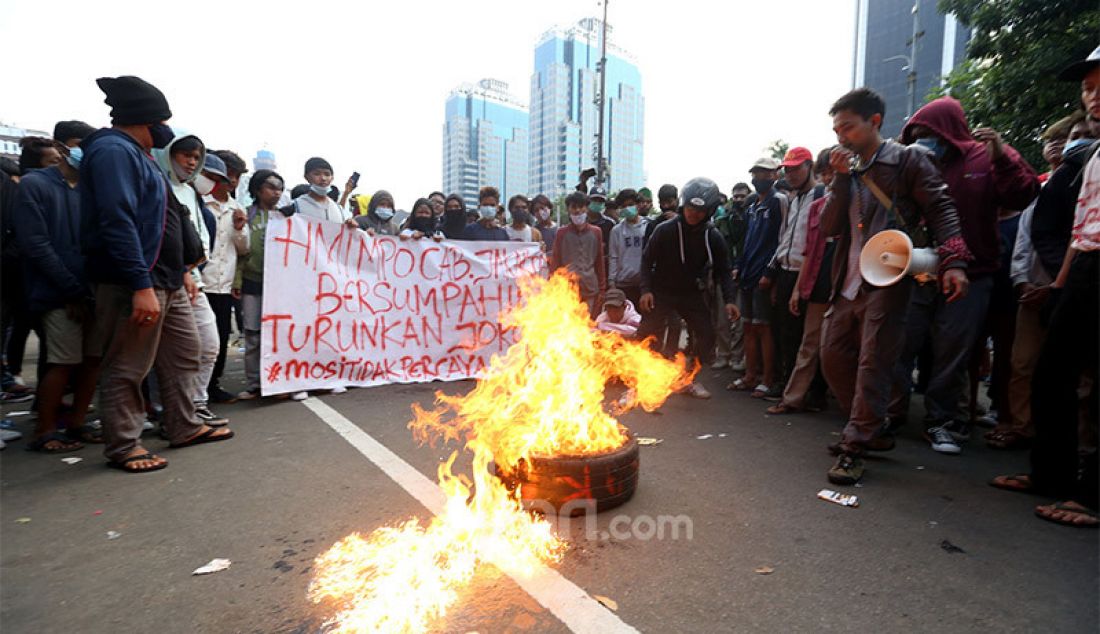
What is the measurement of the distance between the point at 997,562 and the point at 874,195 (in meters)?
2.29

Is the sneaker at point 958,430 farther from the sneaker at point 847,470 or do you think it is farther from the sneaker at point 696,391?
the sneaker at point 696,391

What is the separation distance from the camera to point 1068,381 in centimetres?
322

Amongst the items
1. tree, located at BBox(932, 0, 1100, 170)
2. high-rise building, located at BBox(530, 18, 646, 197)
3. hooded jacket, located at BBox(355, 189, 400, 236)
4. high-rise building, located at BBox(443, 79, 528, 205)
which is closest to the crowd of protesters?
hooded jacket, located at BBox(355, 189, 400, 236)

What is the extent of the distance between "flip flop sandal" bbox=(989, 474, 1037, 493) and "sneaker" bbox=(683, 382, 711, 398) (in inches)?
108

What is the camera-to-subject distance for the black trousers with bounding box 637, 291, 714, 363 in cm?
621

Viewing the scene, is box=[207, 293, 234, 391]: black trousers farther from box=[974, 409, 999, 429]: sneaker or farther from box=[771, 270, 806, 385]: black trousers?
box=[974, 409, 999, 429]: sneaker

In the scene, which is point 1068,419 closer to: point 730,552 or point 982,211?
point 982,211

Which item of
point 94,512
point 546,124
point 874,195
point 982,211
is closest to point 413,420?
point 94,512

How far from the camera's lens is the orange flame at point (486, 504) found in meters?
2.37

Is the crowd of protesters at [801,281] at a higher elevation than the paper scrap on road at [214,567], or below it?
higher

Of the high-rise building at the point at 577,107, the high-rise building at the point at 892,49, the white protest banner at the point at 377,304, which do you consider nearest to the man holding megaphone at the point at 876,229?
the white protest banner at the point at 377,304

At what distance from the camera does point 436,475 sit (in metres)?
3.78

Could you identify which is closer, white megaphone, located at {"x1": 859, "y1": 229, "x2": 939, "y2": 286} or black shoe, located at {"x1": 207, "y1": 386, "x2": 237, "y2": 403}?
white megaphone, located at {"x1": 859, "y1": 229, "x2": 939, "y2": 286}

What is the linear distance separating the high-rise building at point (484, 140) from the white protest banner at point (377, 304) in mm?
73760
